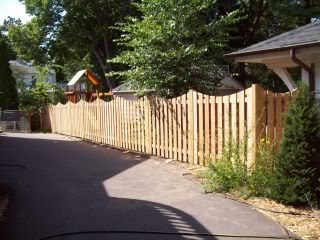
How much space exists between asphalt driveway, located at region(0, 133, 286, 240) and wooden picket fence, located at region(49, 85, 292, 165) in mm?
876

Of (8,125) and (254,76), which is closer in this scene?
(8,125)

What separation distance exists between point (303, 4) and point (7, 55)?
18420 millimetres

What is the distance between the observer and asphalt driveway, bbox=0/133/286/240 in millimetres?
5758

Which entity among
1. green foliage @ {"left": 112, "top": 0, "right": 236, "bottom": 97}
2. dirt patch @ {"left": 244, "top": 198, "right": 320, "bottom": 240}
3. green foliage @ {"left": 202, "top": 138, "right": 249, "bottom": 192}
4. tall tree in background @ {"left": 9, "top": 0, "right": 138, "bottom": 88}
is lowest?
dirt patch @ {"left": 244, "top": 198, "right": 320, "bottom": 240}

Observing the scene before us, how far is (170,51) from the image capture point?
1244cm

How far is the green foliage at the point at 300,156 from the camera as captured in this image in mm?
6758

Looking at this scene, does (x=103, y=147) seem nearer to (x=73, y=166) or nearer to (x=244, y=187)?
(x=73, y=166)

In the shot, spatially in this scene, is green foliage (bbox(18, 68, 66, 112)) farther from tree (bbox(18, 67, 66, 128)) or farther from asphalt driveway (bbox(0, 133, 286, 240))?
asphalt driveway (bbox(0, 133, 286, 240))

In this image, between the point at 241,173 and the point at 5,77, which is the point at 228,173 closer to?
the point at 241,173

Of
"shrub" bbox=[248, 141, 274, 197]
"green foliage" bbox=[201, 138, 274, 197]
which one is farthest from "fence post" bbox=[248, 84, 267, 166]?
"shrub" bbox=[248, 141, 274, 197]

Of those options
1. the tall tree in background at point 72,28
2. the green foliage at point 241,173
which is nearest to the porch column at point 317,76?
the green foliage at point 241,173

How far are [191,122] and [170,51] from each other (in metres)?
2.51

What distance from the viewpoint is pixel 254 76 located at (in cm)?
3216

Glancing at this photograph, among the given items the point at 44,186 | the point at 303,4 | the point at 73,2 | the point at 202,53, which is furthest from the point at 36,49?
the point at 44,186
